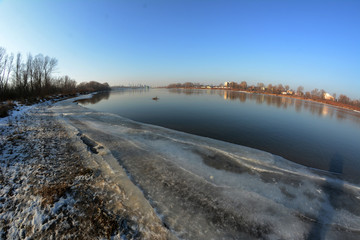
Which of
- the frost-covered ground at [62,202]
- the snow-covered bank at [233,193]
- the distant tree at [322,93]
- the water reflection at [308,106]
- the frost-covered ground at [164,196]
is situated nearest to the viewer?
the frost-covered ground at [62,202]

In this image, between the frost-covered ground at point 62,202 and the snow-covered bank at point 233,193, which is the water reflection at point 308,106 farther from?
the frost-covered ground at point 62,202

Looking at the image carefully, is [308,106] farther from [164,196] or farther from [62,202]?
[62,202]

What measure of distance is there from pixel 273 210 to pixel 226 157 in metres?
2.73

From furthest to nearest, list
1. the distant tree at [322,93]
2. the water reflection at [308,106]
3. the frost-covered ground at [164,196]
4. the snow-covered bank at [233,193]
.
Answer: the distant tree at [322,93] < the water reflection at [308,106] < the snow-covered bank at [233,193] < the frost-covered ground at [164,196]

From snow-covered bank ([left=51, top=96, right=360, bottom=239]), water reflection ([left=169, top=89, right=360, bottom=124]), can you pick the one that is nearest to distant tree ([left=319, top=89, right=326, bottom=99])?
water reflection ([left=169, top=89, right=360, bottom=124])

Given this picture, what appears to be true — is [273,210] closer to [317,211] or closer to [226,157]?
[317,211]

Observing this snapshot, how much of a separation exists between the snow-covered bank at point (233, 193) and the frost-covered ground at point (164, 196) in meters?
0.02

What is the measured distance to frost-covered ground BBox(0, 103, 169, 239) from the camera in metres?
2.53

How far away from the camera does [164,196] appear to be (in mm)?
3629

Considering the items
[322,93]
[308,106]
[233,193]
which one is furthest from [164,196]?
[322,93]

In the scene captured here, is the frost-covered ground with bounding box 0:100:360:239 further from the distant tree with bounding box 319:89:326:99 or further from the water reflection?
the distant tree with bounding box 319:89:326:99

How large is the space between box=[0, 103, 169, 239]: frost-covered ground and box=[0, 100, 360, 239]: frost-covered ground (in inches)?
0.7

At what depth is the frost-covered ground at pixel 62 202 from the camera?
2.53 metres

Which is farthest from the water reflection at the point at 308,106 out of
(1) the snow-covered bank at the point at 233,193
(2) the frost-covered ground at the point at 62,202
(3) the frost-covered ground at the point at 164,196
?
(2) the frost-covered ground at the point at 62,202
